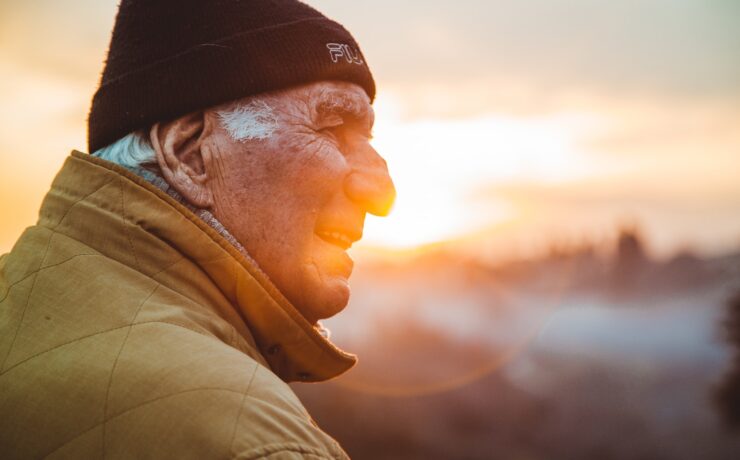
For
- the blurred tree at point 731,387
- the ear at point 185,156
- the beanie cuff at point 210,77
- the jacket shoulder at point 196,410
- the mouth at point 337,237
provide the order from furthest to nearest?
the blurred tree at point 731,387 → the mouth at point 337,237 → the beanie cuff at point 210,77 → the ear at point 185,156 → the jacket shoulder at point 196,410

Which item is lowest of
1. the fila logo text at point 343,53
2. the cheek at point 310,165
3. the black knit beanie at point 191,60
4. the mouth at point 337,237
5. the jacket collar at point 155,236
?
the jacket collar at point 155,236

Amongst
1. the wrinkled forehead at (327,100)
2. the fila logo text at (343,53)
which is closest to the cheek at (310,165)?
the wrinkled forehead at (327,100)

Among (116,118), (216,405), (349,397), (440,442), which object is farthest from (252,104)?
(440,442)

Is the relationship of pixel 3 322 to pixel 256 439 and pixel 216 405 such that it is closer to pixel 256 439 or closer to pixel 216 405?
pixel 216 405

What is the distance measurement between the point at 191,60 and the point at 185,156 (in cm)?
39

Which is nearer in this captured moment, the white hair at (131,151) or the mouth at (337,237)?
the white hair at (131,151)

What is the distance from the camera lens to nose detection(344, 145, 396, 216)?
2625 millimetres

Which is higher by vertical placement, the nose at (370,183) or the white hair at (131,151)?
the nose at (370,183)

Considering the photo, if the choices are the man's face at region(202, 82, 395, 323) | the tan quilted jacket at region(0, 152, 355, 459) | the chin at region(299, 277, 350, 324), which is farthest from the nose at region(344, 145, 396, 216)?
the tan quilted jacket at region(0, 152, 355, 459)

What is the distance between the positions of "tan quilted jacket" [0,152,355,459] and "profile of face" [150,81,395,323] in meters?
0.36

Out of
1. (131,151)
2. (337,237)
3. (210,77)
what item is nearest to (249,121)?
(210,77)

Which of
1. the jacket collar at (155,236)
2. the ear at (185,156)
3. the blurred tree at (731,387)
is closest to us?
the jacket collar at (155,236)

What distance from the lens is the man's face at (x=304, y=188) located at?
230 cm

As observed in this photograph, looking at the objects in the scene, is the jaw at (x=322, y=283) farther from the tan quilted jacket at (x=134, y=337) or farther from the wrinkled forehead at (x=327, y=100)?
the wrinkled forehead at (x=327, y=100)
